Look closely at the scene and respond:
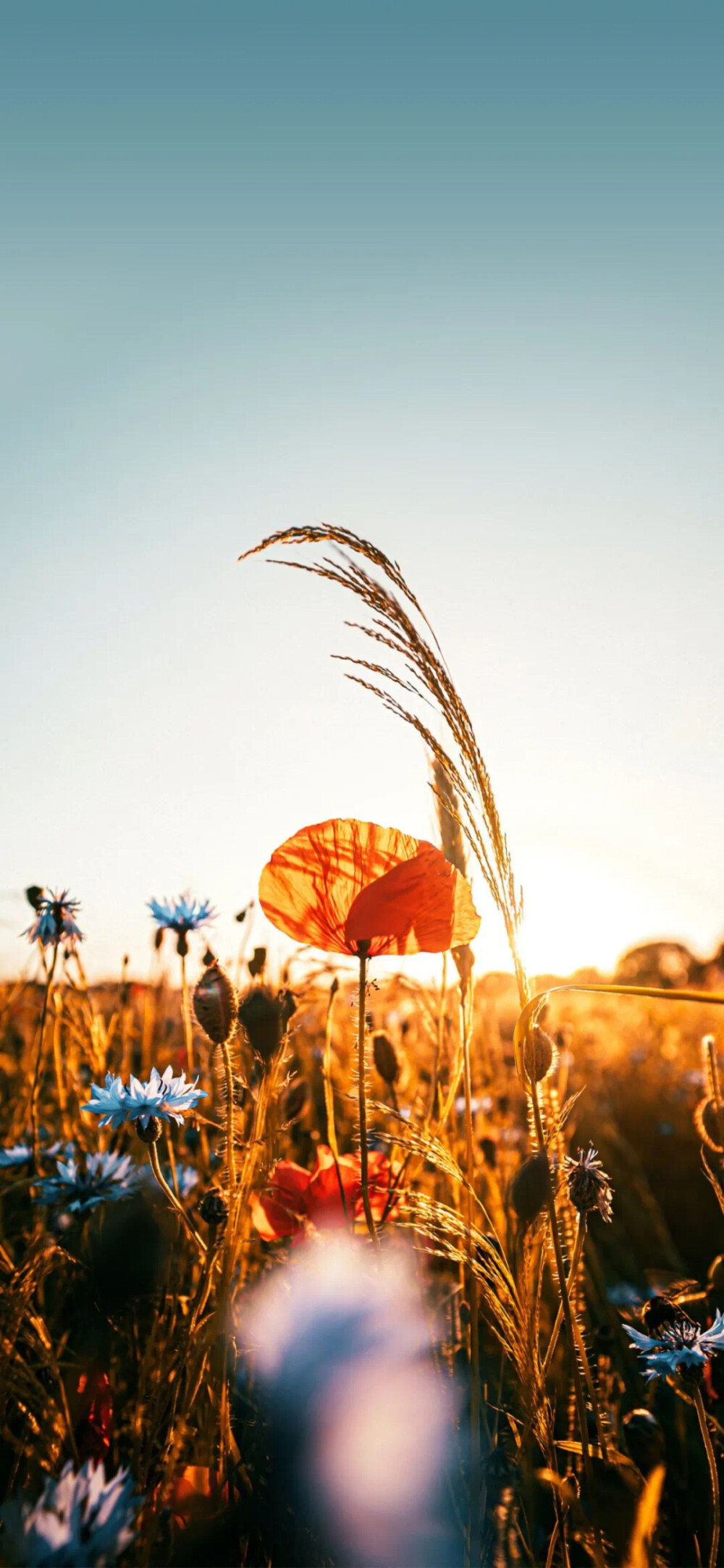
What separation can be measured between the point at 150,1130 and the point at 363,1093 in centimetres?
21

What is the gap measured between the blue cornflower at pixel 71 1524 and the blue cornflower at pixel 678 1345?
0.46m

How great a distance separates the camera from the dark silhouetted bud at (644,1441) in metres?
0.86

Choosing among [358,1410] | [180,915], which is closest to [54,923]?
[180,915]

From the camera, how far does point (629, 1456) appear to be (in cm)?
87

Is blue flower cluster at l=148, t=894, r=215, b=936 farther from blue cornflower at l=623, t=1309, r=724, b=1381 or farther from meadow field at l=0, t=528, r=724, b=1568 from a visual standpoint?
blue cornflower at l=623, t=1309, r=724, b=1381

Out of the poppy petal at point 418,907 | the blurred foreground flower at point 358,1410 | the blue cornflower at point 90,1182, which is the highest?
the poppy petal at point 418,907

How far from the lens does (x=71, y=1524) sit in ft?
1.58

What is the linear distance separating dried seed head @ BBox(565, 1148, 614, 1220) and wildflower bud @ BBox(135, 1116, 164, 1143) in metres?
0.41

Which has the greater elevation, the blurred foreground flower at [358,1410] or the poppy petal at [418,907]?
the poppy petal at [418,907]

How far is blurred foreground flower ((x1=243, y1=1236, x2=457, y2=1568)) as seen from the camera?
0.64 metres

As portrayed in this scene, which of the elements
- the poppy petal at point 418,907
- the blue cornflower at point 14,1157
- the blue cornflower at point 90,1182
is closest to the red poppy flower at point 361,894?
the poppy petal at point 418,907

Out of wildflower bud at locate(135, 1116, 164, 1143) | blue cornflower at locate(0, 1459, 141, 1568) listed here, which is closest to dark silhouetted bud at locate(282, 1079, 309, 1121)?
wildflower bud at locate(135, 1116, 164, 1143)

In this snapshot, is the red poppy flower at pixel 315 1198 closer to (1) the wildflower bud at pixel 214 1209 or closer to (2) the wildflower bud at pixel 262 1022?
(1) the wildflower bud at pixel 214 1209

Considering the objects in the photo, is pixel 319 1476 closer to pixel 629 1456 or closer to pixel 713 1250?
pixel 629 1456
